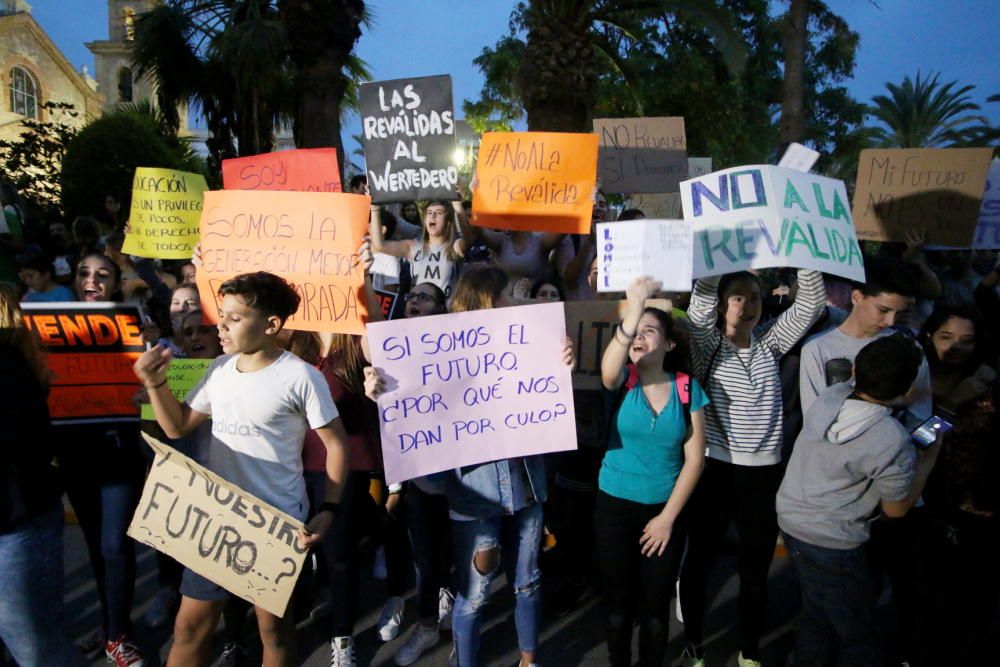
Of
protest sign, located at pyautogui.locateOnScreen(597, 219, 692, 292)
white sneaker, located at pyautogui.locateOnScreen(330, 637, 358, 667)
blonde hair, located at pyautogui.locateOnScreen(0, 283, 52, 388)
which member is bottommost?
white sneaker, located at pyautogui.locateOnScreen(330, 637, 358, 667)

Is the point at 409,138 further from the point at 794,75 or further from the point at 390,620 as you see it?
the point at 794,75

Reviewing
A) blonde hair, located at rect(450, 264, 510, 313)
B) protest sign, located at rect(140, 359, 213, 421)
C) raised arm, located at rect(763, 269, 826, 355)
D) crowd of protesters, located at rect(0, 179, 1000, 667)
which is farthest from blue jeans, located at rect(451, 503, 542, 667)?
raised arm, located at rect(763, 269, 826, 355)

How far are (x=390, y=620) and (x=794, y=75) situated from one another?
8.97m

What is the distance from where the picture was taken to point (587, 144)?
3.91 meters

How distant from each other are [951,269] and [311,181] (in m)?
4.78

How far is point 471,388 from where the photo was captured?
2.70m

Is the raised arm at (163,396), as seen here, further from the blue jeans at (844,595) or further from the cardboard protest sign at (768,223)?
the blue jeans at (844,595)

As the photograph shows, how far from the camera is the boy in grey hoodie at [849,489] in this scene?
7.63 feet

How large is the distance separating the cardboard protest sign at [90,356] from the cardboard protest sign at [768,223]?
8.51 feet

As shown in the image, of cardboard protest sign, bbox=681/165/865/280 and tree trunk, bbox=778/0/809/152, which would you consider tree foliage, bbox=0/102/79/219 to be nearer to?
cardboard protest sign, bbox=681/165/865/280

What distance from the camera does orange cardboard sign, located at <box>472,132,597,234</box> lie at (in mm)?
3902

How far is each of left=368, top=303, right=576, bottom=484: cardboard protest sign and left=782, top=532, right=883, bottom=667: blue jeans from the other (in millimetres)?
1013

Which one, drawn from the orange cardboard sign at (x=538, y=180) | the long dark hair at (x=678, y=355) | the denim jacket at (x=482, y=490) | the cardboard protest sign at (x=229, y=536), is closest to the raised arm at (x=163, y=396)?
the cardboard protest sign at (x=229, y=536)

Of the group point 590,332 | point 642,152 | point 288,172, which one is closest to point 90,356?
point 288,172
